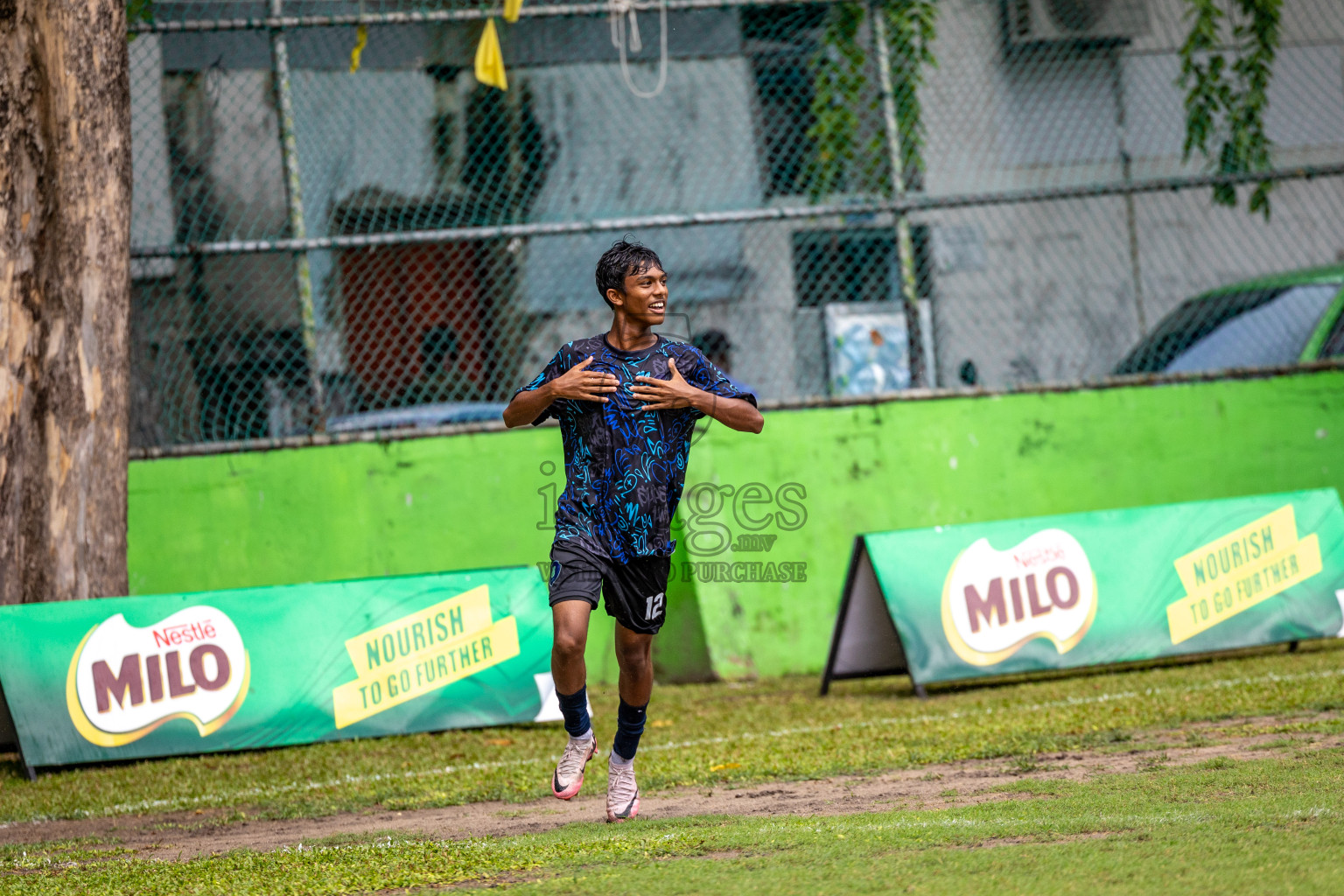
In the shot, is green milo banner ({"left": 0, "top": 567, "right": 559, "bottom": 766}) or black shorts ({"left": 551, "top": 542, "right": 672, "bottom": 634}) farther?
green milo banner ({"left": 0, "top": 567, "right": 559, "bottom": 766})

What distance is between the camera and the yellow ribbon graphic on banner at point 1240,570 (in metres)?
7.98

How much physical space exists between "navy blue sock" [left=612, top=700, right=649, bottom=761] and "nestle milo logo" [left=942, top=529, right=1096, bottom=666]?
316 centimetres

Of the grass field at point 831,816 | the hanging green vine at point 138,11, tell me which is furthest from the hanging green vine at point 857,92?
the hanging green vine at point 138,11

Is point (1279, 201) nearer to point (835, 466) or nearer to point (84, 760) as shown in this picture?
point (835, 466)

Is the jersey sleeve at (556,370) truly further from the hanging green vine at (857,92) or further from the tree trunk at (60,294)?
the hanging green vine at (857,92)

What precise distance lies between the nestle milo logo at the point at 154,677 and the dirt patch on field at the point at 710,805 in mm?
1345

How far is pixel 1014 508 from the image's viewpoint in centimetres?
959

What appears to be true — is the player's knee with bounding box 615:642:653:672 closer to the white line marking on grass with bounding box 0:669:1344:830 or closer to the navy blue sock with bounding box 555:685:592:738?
the navy blue sock with bounding box 555:685:592:738

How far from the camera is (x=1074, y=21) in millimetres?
11758

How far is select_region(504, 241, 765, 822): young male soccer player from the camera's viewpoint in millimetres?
4723

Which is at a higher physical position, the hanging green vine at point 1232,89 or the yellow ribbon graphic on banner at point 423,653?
the hanging green vine at point 1232,89

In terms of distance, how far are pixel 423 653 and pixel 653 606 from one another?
2.81m

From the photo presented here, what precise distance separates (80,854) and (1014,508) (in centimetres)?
659

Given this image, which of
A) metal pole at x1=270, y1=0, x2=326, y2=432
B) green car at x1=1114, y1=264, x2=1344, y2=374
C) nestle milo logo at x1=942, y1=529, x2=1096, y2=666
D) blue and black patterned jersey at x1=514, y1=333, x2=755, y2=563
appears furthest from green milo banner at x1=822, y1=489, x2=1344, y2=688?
metal pole at x1=270, y1=0, x2=326, y2=432
